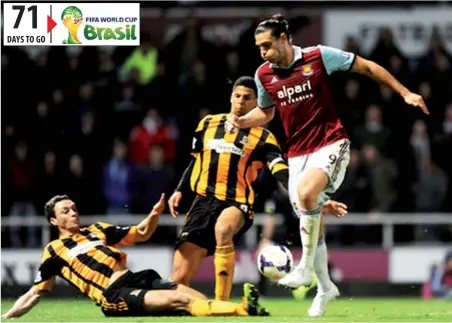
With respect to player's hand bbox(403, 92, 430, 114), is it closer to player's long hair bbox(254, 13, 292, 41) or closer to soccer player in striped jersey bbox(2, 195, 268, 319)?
player's long hair bbox(254, 13, 292, 41)

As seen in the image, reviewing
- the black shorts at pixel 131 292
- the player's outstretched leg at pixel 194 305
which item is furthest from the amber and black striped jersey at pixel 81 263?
the player's outstretched leg at pixel 194 305

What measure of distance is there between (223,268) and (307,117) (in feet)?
5.44

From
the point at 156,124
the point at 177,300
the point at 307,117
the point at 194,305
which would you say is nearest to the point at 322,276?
the point at 194,305

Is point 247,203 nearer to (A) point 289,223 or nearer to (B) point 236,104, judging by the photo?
(B) point 236,104

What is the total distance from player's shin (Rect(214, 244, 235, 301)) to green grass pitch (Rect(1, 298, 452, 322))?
0.57m

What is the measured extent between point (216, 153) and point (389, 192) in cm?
679

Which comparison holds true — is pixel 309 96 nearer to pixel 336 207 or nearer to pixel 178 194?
pixel 336 207

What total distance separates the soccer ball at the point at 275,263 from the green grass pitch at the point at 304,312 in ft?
1.22

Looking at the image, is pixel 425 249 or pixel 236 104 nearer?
pixel 236 104

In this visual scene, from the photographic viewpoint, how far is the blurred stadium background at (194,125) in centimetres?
1886

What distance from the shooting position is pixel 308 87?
37.8 ft

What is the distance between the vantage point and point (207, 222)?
12539 millimetres

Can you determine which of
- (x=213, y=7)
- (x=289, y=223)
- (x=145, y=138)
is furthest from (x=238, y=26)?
(x=289, y=223)

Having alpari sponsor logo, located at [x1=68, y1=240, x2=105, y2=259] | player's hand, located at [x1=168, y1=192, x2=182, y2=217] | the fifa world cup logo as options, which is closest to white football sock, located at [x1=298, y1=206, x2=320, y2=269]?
player's hand, located at [x1=168, y1=192, x2=182, y2=217]
